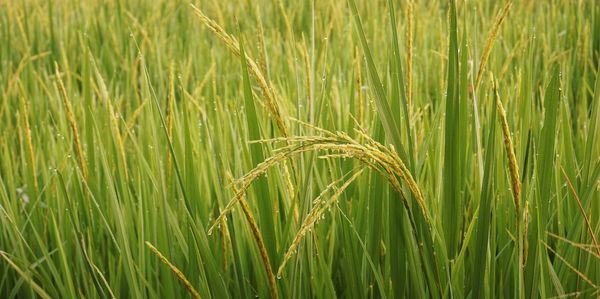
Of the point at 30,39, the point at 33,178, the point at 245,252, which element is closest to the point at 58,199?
the point at 33,178

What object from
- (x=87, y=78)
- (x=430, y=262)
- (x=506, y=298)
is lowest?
(x=506, y=298)

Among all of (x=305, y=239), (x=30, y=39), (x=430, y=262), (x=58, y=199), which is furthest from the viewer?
(x=30, y=39)

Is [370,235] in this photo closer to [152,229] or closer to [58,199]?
[152,229]

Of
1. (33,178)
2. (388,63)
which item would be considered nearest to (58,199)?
(33,178)

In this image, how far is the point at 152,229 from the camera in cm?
125

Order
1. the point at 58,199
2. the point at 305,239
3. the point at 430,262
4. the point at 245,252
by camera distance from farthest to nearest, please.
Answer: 1. the point at 58,199
2. the point at 245,252
3. the point at 305,239
4. the point at 430,262

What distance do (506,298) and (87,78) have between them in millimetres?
797

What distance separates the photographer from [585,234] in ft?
3.57

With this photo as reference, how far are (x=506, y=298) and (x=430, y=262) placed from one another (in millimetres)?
170

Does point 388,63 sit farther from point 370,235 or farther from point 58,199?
point 58,199

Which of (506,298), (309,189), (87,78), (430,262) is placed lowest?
(506,298)

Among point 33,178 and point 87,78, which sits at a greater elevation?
point 87,78

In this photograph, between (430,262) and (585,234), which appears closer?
(430,262)

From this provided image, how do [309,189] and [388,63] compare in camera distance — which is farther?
[388,63]
